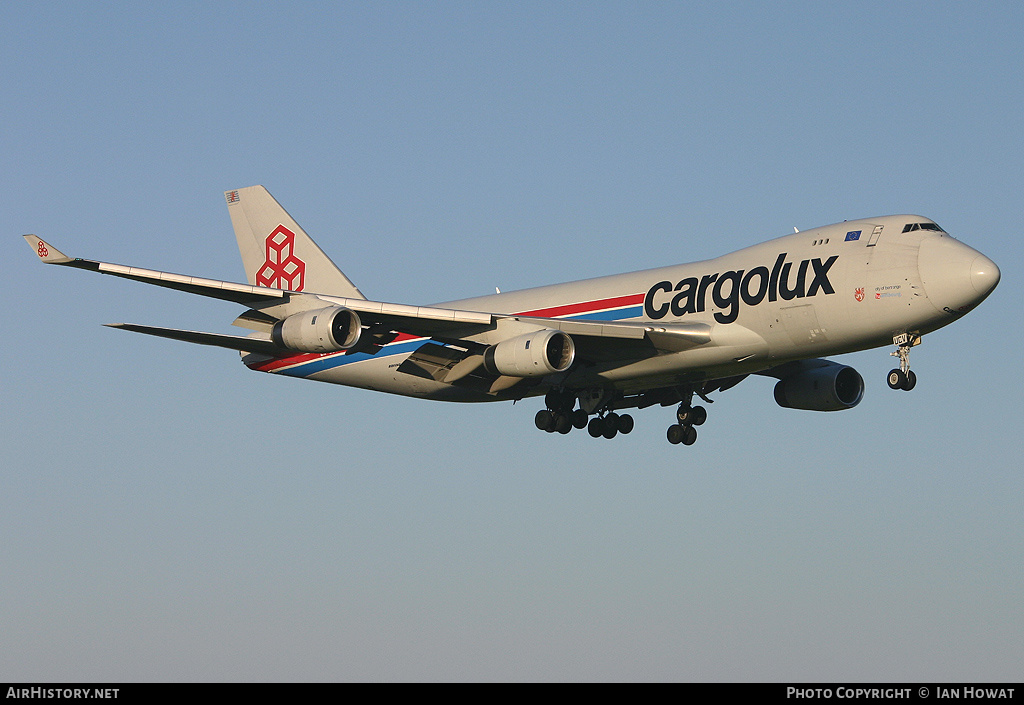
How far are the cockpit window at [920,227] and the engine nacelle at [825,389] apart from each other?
31.4 feet

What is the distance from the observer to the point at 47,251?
31.8 m

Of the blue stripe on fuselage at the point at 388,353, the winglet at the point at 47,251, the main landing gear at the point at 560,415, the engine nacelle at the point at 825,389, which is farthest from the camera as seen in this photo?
the engine nacelle at the point at 825,389

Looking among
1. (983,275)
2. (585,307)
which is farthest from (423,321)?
(983,275)

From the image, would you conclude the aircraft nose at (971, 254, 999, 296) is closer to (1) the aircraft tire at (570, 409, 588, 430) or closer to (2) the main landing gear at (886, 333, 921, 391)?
(2) the main landing gear at (886, 333, 921, 391)

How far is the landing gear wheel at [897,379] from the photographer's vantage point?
Answer: 34.5 metres

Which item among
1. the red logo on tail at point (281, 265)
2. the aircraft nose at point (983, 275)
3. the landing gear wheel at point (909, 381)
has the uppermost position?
the red logo on tail at point (281, 265)

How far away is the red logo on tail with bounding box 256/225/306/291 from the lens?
4706cm

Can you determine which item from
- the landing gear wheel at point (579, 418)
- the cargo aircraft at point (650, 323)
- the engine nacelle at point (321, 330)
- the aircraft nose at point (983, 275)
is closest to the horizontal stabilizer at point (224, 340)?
the cargo aircraft at point (650, 323)

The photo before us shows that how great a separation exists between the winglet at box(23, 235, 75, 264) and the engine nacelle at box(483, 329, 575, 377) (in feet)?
40.0

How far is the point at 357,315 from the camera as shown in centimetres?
3594

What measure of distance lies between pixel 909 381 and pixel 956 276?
3151 mm

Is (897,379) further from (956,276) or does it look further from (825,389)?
(825,389)

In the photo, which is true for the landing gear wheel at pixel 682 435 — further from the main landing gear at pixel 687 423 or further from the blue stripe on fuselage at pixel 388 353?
the blue stripe on fuselage at pixel 388 353
